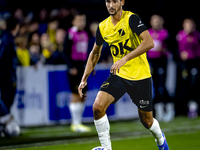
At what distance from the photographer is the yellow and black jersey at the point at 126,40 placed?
4918 millimetres

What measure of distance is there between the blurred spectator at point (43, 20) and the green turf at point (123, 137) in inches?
148

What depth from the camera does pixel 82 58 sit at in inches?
333

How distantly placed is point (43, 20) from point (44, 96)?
369 cm

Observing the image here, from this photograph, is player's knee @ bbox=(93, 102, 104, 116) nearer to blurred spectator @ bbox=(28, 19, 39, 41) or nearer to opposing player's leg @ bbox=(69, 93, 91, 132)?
opposing player's leg @ bbox=(69, 93, 91, 132)

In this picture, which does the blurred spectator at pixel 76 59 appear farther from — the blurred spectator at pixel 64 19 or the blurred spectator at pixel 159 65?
the blurred spectator at pixel 64 19

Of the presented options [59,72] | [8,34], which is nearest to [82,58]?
[59,72]

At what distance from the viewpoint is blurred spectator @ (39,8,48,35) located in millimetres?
11695

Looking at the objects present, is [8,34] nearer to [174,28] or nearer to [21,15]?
[21,15]

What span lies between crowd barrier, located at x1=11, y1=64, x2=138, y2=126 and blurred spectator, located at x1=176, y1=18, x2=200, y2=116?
2.28 m

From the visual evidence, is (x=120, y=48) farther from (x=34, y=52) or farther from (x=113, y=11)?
(x=34, y=52)

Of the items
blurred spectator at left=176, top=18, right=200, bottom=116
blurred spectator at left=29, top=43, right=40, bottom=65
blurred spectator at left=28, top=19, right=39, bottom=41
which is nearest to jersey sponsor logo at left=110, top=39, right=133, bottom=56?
blurred spectator at left=29, top=43, right=40, bottom=65

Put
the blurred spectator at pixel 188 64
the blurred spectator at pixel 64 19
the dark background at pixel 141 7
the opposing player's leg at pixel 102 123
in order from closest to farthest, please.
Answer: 1. the opposing player's leg at pixel 102 123
2. the blurred spectator at pixel 188 64
3. the blurred spectator at pixel 64 19
4. the dark background at pixel 141 7

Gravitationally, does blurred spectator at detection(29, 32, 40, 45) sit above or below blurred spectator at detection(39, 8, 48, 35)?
below

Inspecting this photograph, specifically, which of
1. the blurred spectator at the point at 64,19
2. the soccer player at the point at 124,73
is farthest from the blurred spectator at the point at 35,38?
the soccer player at the point at 124,73
